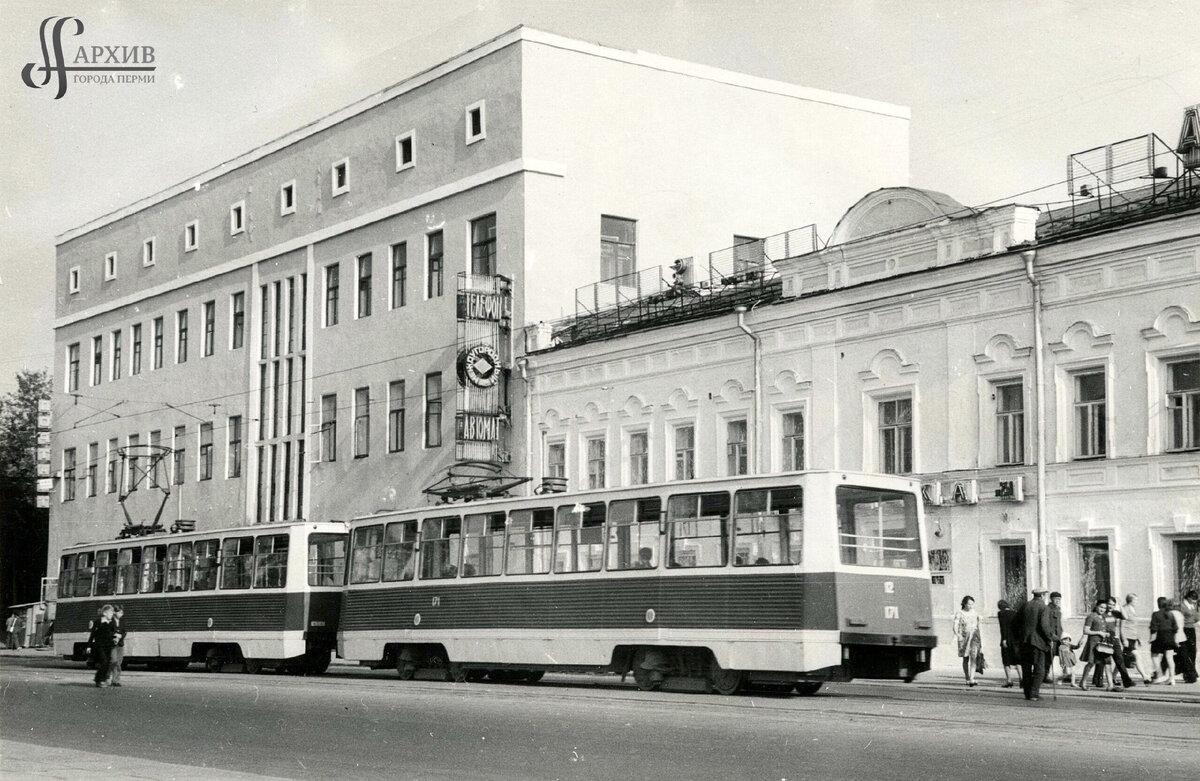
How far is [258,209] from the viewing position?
5328 centimetres

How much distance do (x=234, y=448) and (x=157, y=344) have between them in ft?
24.1

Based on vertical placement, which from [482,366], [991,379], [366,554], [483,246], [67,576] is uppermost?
[483,246]

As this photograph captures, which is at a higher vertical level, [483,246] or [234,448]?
[483,246]

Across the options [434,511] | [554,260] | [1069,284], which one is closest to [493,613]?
[434,511]

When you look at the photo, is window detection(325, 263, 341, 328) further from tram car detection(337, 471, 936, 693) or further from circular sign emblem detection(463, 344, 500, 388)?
tram car detection(337, 471, 936, 693)

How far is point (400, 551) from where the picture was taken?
30.0 metres

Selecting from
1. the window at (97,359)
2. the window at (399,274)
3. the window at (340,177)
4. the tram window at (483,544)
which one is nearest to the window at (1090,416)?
the tram window at (483,544)

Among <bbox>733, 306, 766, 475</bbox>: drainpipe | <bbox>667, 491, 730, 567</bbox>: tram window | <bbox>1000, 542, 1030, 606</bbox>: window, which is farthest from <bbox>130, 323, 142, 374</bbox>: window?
<bbox>667, 491, 730, 567</bbox>: tram window

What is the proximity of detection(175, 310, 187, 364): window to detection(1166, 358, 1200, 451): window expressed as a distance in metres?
38.6

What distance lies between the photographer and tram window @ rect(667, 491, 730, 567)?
917 inches

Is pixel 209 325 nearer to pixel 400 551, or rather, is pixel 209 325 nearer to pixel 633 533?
pixel 400 551

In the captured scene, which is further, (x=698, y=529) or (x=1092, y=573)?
(x=1092, y=573)

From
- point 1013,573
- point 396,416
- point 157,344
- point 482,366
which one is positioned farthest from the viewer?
point 157,344

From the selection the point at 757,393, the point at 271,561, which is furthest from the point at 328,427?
the point at 757,393
